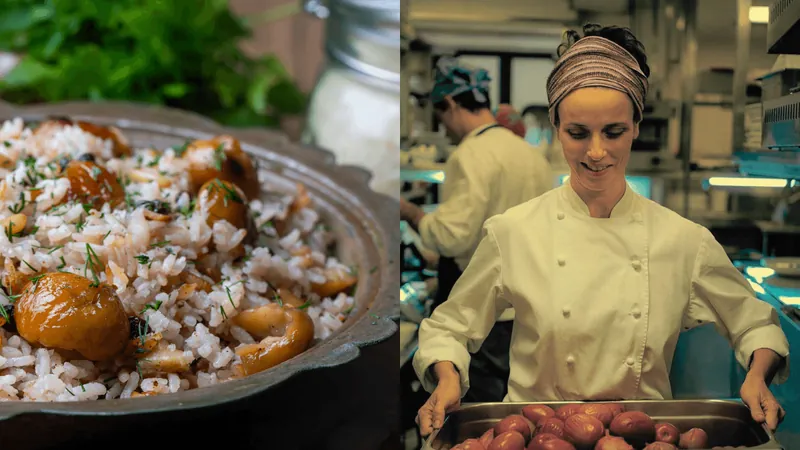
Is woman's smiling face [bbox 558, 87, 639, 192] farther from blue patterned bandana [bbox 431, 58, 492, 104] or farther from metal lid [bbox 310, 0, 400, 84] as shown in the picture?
metal lid [bbox 310, 0, 400, 84]

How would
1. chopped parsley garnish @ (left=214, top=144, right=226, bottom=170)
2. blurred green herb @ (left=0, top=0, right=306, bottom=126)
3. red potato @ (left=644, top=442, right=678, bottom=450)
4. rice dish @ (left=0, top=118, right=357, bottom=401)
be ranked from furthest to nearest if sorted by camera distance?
blurred green herb @ (left=0, top=0, right=306, bottom=126) < chopped parsley garnish @ (left=214, top=144, right=226, bottom=170) < rice dish @ (left=0, top=118, right=357, bottom=401) < red potato @ (left=644, top=442, right=678, bottom=450)

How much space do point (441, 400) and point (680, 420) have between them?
195mm

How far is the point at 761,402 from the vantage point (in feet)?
2.11

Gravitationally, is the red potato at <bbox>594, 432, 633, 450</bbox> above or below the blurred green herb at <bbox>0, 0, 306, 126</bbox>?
below

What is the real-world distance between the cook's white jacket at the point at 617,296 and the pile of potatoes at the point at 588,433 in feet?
0.06

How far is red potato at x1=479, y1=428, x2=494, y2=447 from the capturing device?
65 centimetres

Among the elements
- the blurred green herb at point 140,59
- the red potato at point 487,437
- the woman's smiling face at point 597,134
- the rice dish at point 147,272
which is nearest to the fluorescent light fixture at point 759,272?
the woman's smiling face at point 597,134

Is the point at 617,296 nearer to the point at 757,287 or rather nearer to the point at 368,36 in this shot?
the point at 757,287

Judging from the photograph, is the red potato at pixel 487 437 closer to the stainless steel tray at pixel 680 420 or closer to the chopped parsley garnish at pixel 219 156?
the stainless steel tray at pixel 680 420

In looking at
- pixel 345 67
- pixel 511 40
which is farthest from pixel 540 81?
pixel 345 67

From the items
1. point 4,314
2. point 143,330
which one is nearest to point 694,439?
point 143,330

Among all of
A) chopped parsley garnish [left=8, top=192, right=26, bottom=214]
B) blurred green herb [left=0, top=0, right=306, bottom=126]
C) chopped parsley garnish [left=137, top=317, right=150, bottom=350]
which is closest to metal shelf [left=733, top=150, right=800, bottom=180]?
chopped parsley garnish [left=137, top=317, right=150, bottom=350]

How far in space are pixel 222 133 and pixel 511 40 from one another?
910mm

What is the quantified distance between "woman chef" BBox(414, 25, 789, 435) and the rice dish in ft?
1.09
